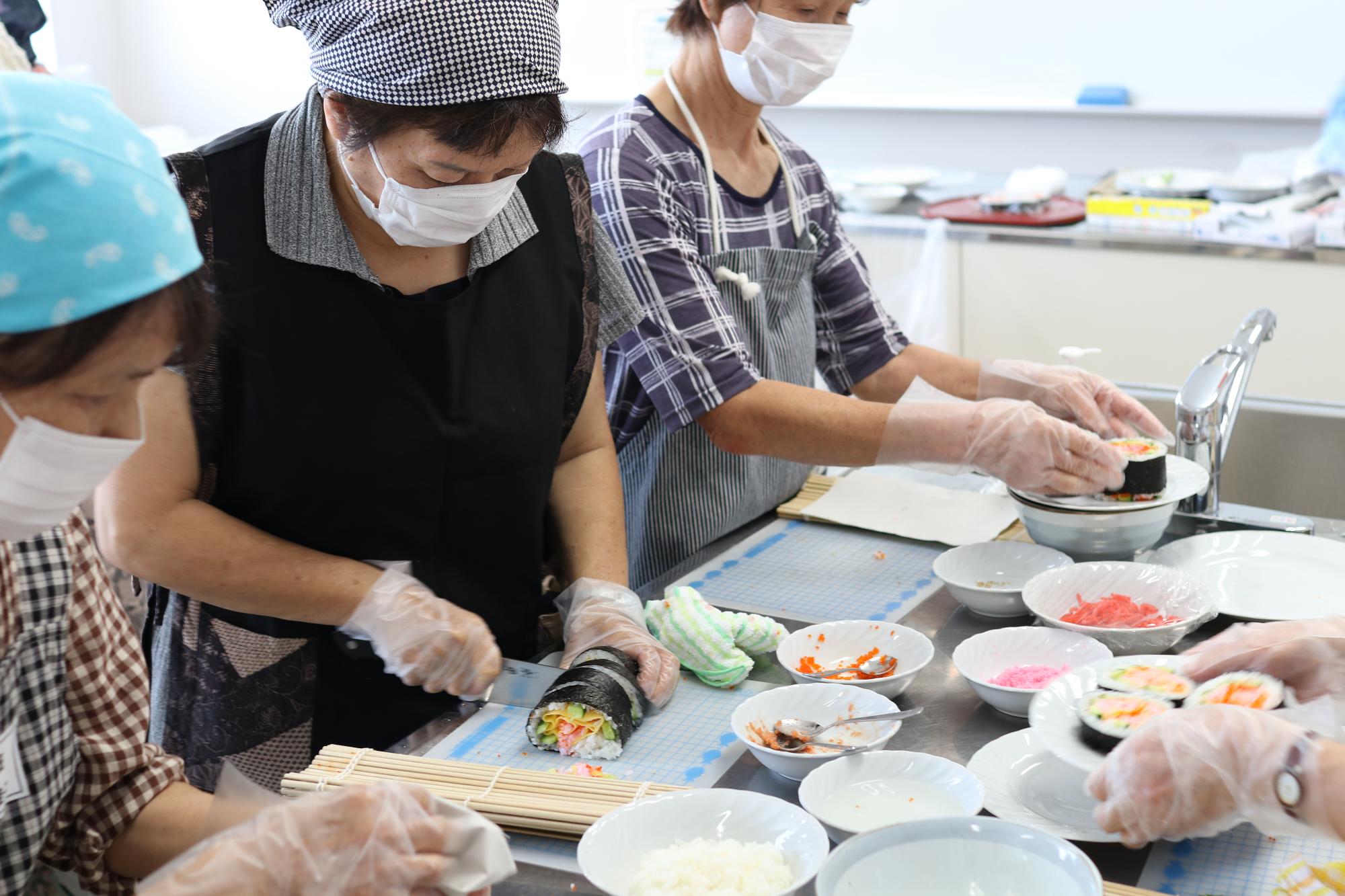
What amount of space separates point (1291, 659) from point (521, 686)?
87 centimetres

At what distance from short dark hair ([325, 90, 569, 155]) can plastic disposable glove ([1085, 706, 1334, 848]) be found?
0.91 metres

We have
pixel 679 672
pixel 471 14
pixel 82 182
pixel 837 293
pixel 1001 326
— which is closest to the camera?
pixel 82 182

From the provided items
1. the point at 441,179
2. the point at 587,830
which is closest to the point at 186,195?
the point at 441,179

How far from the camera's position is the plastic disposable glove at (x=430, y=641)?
4.74 feet

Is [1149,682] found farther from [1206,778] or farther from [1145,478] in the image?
[1145,478]

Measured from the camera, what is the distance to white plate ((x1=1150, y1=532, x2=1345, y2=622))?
164cm

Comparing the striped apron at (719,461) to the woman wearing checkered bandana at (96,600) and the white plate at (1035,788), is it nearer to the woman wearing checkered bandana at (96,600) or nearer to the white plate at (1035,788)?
the white plate at (1035,788)

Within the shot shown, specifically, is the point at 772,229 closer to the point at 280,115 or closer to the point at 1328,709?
the point at 280,115

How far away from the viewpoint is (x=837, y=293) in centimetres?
236

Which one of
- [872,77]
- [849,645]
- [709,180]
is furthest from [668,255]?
[872,77]

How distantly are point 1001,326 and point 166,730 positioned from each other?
9.85ft

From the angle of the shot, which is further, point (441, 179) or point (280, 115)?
point (280, 115)

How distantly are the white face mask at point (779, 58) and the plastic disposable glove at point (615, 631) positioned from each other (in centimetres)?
89

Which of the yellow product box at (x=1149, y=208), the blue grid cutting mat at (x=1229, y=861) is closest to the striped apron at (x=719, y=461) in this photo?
the blue grid cutting mat at (x=1229, y=861)
